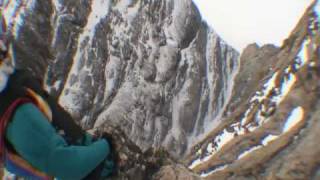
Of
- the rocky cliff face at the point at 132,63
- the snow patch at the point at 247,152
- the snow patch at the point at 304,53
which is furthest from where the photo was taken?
the rocky cliff face at the point at 132,63

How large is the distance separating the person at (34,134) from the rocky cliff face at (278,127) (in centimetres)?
847

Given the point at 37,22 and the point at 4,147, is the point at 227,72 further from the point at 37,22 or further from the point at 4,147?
the point at 4,147

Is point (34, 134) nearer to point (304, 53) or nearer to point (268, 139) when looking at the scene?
point (268, 139)

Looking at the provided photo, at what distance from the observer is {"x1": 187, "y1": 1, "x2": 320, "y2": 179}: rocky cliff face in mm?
14562

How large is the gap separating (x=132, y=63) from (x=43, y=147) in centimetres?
2373

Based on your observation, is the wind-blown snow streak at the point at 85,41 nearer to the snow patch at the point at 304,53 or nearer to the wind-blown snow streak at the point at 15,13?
the wind-blown snow streak at the point at 15,13

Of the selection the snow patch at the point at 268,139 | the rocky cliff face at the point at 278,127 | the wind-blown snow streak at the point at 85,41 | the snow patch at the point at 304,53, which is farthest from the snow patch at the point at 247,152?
the wind-blown snow streak at the point at 85,41

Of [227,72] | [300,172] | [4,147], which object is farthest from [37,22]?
[4,147]

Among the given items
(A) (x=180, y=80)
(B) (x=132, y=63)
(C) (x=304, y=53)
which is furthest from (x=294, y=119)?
(A) (x=180, y=80)

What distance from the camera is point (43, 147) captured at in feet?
8.39

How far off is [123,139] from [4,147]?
7.64 feet

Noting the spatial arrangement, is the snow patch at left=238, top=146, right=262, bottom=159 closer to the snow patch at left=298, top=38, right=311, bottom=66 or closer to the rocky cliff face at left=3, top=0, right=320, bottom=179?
the rocky cliff face at left=3, top=0, right=320, bottom=179

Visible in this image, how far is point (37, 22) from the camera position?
829 inches

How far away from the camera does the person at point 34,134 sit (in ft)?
8.21
